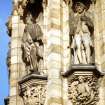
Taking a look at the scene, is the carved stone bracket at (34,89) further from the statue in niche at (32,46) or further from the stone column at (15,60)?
the stone column at (15,60)

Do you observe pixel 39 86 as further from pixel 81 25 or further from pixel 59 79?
pixel 81 25

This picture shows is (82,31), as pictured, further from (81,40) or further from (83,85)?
(83,85)

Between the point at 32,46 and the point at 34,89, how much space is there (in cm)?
126

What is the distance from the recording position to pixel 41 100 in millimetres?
17562

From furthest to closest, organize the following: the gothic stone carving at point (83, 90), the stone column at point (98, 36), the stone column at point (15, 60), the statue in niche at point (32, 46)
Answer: the stone column at point (15, 60), the statue in niche at point (32, 46), the stone column at point (98, 36), the gothic stone carving at point (83, 90)

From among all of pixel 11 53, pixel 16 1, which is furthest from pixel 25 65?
pixel 16 1

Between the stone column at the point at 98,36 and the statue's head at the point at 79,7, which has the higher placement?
the statue's head at the point at 79,7

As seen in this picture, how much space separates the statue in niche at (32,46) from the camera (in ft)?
59.9

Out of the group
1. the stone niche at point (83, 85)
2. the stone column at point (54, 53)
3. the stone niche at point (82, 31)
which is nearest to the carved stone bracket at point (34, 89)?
the stone column at point (54, 53)

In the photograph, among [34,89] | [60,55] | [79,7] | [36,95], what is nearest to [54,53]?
[60,55]

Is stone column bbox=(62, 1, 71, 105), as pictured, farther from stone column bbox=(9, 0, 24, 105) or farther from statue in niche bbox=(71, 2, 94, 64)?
stone column bbox=(9, 0, 24, 105)

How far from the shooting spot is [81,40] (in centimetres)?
1781

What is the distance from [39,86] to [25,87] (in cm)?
48

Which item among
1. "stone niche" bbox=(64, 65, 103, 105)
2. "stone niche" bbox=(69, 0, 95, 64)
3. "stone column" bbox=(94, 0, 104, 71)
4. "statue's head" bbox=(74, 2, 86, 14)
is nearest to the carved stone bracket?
"stone niche" bbox=(64, 65, 103, 105)
